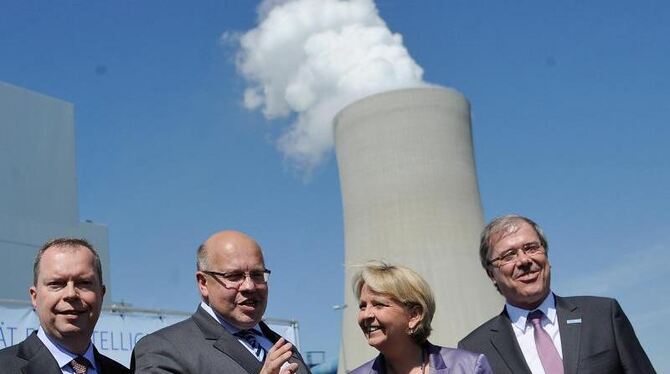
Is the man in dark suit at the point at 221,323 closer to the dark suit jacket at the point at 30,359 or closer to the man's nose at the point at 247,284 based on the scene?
the man's nose at the point at 247,284

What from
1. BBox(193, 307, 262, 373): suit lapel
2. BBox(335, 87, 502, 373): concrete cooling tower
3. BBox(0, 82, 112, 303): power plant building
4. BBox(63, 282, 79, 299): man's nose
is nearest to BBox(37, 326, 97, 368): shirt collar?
BBox(63, 282, 79, 299): man's nose

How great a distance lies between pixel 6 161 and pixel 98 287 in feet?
41.1

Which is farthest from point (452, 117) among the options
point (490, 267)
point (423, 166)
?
point (490, 267)

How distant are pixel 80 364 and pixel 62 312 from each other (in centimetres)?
17

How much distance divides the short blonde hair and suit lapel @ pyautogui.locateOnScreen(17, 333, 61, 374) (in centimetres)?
90

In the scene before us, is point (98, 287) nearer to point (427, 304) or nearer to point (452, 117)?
point (427, 304)

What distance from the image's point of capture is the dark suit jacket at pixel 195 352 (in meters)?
2.39

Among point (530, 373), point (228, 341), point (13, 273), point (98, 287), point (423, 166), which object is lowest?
point (530, 373)

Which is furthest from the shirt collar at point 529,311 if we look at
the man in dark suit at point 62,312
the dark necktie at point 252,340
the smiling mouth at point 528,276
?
the man in dark suit at point 62,312

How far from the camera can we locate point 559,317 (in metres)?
2.71

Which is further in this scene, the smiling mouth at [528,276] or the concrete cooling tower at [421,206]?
the concrete cooling tower at [421,206]

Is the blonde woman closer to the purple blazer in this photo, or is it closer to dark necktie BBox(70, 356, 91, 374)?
the purple blazer

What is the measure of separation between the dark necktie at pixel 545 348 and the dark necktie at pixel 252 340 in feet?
2.89

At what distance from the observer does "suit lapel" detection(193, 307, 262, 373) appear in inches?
96.7
